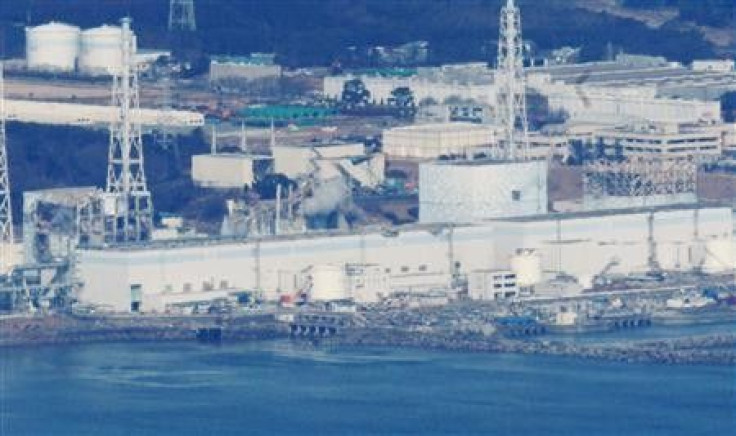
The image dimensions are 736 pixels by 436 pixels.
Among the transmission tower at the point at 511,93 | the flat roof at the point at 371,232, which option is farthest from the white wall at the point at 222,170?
the flat roof at the point at 371,232

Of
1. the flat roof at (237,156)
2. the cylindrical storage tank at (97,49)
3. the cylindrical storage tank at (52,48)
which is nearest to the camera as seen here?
the flat roof at (237,156)

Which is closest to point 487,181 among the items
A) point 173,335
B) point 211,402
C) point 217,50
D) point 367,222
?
point 367,222

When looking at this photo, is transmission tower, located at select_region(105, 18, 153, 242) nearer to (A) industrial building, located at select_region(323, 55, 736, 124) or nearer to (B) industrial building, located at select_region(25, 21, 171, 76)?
(A) industrial building, located at select_region(323, 55, 736, 124)

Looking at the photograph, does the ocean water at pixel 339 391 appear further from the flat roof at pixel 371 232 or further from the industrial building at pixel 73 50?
the industrial building at pixel 73 50

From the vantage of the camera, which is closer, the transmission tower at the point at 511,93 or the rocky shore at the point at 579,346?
the rocky shore at the point at 579,346

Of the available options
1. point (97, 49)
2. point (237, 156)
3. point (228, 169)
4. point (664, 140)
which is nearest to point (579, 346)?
point (664, 140)
